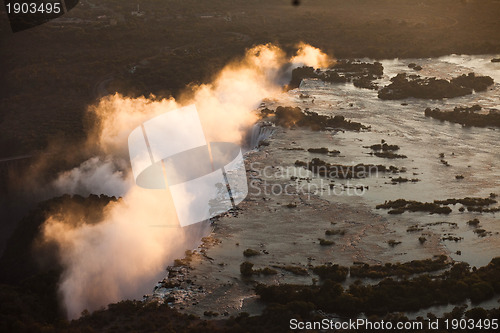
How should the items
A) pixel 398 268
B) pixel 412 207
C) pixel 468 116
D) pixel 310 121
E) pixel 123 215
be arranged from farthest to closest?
pixel 468 116 < pixel 310 121 < pixel 123 215 < pixel 412 207 < pixel 398 268

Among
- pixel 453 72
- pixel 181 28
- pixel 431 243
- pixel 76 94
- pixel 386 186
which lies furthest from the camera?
pixel 181 28

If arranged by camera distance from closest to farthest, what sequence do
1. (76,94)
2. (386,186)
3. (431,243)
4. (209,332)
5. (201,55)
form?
(209,332)
(431,243)
(386,186)
(76,94)
(201,55)

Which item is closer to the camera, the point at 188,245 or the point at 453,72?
the point at 188,245

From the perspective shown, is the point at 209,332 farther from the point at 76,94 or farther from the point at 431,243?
the point at 76,94

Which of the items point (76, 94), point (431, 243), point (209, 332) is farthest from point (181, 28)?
point (209, 332)
